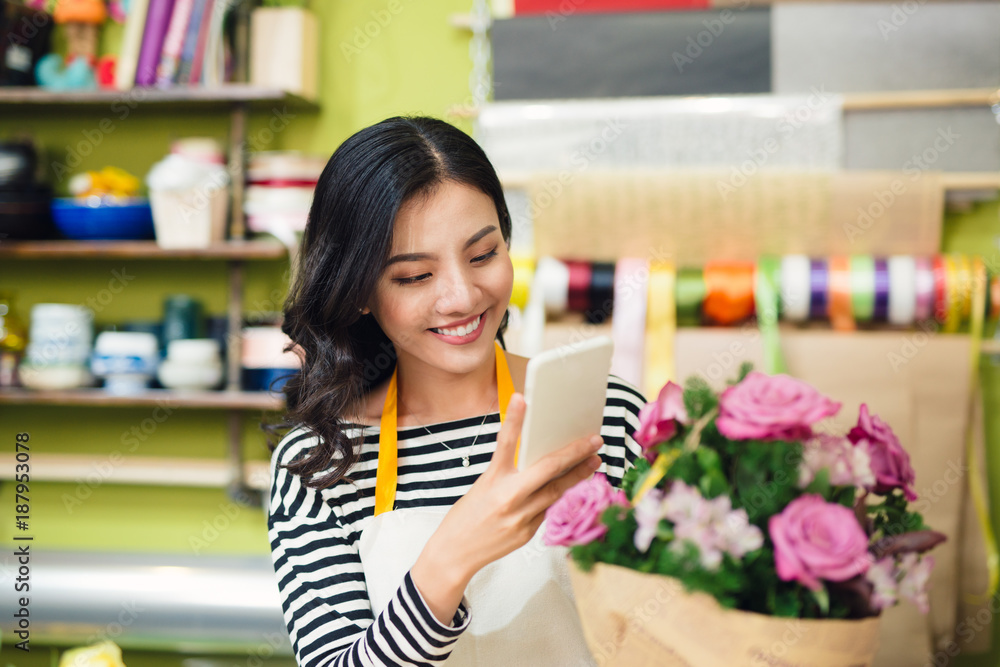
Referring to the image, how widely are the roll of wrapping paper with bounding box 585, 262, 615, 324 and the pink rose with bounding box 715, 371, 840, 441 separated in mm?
1371

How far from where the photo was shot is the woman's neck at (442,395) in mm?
1235

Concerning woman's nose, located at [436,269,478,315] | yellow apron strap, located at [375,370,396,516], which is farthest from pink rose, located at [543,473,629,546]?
yellow apron strap, located at [375,370,396,516]

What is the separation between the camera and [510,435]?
84 cm

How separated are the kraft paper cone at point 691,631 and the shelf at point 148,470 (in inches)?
68.9

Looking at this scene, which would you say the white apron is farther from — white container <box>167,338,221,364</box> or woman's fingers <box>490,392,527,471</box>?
white container <box>167,338,221,364</box>

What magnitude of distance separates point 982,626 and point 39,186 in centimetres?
272

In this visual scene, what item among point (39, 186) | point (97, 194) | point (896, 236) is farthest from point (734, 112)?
point (39, 186)

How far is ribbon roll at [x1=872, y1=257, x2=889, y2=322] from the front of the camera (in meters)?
1.91

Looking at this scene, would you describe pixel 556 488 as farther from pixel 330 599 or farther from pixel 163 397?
pixel 163 397

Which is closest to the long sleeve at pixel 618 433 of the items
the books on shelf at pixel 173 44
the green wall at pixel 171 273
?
the green wall at pixel 171 273

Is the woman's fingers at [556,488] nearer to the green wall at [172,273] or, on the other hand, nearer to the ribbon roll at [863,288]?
the ribbon roll at [863,288]

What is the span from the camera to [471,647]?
3.67 ft

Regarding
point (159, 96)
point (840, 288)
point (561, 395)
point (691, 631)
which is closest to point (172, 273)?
point (159, 96)

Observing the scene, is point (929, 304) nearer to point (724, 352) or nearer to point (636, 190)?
point (724, 352)
